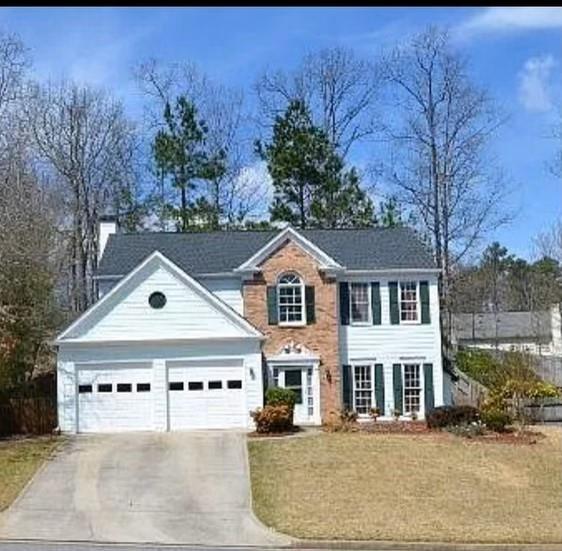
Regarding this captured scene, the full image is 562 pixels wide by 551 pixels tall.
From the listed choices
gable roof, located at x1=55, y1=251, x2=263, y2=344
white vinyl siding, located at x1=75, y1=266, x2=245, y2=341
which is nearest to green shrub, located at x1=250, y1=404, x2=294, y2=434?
gable roof, located at x1=55, y1=251, x2=263, y2=344

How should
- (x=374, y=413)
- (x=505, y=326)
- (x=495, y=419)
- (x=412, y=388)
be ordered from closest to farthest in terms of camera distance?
1. (x=495, y=419)
2. (x=374, y=413)
3. (x=412, y=388)
4. (x=505, y=326)

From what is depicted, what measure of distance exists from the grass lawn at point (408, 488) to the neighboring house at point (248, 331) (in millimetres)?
3827

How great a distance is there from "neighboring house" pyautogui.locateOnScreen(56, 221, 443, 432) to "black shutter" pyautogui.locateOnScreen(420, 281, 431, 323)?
45 mm

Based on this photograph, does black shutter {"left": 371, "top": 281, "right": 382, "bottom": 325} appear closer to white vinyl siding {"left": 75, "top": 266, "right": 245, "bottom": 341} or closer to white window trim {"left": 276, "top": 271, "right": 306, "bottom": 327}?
white window trim {"left": 276, "top": 271, "right": 306, "bottom": 327}

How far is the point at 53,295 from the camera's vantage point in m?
32.3

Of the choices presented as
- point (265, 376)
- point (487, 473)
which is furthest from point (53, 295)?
point (487, 473)

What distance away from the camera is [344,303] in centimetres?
2969

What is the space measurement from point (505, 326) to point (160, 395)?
4122 cm

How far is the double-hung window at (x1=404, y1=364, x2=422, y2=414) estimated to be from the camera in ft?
96.5

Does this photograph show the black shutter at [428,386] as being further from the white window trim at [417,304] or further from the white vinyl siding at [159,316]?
the white vinyl siding at [159,316]

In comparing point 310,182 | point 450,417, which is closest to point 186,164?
point 310,182

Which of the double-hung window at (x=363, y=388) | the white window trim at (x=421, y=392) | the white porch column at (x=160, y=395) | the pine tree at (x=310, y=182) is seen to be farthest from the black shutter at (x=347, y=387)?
the pine tree at (x=310, y=182)

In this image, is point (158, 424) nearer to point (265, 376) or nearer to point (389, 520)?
point (265, 376)

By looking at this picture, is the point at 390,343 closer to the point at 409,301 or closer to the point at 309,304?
the point at 409,301
